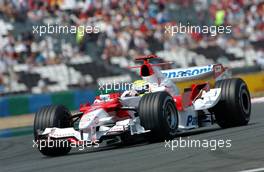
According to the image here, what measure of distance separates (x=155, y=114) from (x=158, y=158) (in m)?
1.61

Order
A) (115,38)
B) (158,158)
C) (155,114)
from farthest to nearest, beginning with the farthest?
(115,38), (155,114), (158,158)

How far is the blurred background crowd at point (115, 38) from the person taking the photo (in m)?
20.2

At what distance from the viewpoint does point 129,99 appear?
1091cm

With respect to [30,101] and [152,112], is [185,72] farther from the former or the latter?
[30,101]

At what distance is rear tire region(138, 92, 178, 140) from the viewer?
10.2 meters

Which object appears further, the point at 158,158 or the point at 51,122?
the point at 51,122

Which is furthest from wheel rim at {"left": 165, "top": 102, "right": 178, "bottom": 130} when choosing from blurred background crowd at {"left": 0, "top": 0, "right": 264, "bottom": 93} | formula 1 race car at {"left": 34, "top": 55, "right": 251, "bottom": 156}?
blurred background crowd at {"left": 0, "top": 0, "right": 264, "bottom": 93}

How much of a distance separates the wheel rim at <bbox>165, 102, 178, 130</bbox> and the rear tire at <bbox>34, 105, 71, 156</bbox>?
154 cm

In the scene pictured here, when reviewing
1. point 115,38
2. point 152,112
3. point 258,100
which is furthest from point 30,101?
point 152,112

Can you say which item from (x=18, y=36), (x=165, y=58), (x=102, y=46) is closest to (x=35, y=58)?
(x=18, y=36)

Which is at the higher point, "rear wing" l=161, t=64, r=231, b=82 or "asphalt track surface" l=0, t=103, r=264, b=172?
"rear wing" l=161, t=64, r=231, b=82

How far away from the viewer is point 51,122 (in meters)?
10.7

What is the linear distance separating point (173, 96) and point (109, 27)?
34.9 feet

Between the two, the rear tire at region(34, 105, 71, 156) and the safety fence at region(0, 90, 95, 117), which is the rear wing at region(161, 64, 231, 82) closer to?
the rear tire at region(34, 105, 71, 156)
